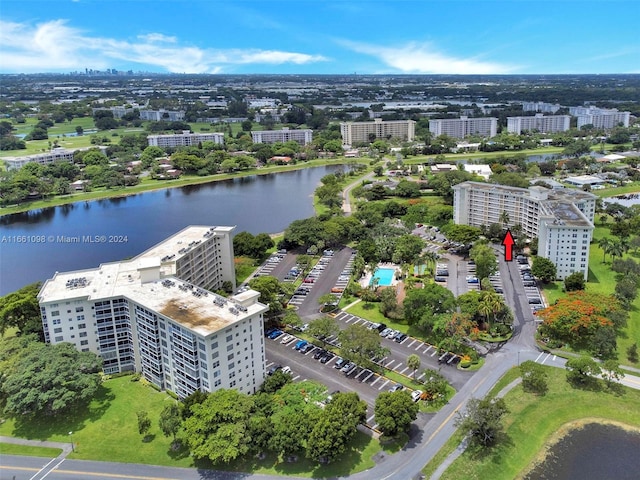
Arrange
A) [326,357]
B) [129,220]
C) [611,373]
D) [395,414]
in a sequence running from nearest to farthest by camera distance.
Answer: [395,414] < [611,373] < [326,357] < [129,220]

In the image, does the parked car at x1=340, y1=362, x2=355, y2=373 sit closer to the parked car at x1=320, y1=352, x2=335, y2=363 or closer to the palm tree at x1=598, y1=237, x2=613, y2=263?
the parked car at x1=320, y1=352, x2=335, y2=363

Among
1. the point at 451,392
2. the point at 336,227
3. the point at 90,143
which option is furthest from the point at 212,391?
the point at 90,143

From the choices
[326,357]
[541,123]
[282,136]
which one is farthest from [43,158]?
[541,123]

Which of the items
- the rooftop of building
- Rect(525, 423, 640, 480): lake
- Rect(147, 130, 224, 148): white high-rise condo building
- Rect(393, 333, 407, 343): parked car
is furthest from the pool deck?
Rect(147, 130, 224, 148): white high-rise condo building

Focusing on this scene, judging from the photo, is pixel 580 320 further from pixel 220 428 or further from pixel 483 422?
pixel 220 428

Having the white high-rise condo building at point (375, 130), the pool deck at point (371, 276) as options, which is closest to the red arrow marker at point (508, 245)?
the pool deck at point (371, 276)

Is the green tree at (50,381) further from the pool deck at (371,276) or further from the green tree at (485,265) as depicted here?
the green tree at (485,265)
